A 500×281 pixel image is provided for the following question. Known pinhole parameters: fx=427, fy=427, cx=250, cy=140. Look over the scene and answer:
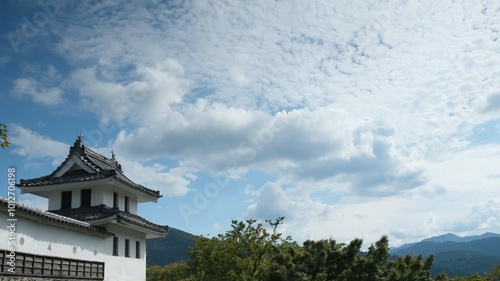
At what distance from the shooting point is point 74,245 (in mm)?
19516

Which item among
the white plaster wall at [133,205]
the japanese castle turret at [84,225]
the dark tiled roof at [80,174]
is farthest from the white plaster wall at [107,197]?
the white plaster wall at [133,205]

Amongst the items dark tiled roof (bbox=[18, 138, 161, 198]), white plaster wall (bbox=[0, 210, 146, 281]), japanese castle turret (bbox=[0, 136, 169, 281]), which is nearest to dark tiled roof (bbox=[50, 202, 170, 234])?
japanese castle turret (bbox=[0, 136, 169, 281])

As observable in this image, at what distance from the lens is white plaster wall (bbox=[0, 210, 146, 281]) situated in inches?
632

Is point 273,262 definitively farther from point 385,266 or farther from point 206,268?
point 385,266

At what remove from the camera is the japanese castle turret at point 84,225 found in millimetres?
16812

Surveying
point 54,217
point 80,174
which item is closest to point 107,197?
point 80,174

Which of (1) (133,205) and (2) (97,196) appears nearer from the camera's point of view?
(2) (97,196)

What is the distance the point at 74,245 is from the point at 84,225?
979mm

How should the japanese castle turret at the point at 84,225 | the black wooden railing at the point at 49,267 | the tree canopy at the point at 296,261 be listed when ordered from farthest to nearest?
the tree canopy at the point at 296,261 → the japanese castle turret at the point at 84,225 → the black wooden railing at the point at 49,267

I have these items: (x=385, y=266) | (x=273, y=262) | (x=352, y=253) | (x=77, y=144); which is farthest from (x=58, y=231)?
(x=385, y=266)

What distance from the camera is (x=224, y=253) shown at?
84.8 feet

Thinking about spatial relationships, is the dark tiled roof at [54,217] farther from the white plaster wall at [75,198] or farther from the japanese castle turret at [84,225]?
the white plaster wall at [75,198]

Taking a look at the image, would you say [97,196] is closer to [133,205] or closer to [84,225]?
[133,205]

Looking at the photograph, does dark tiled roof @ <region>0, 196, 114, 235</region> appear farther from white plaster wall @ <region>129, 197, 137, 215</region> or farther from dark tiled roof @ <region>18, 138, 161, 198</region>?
white plaster wall @ <region>129, 197, 137, 215</region>
